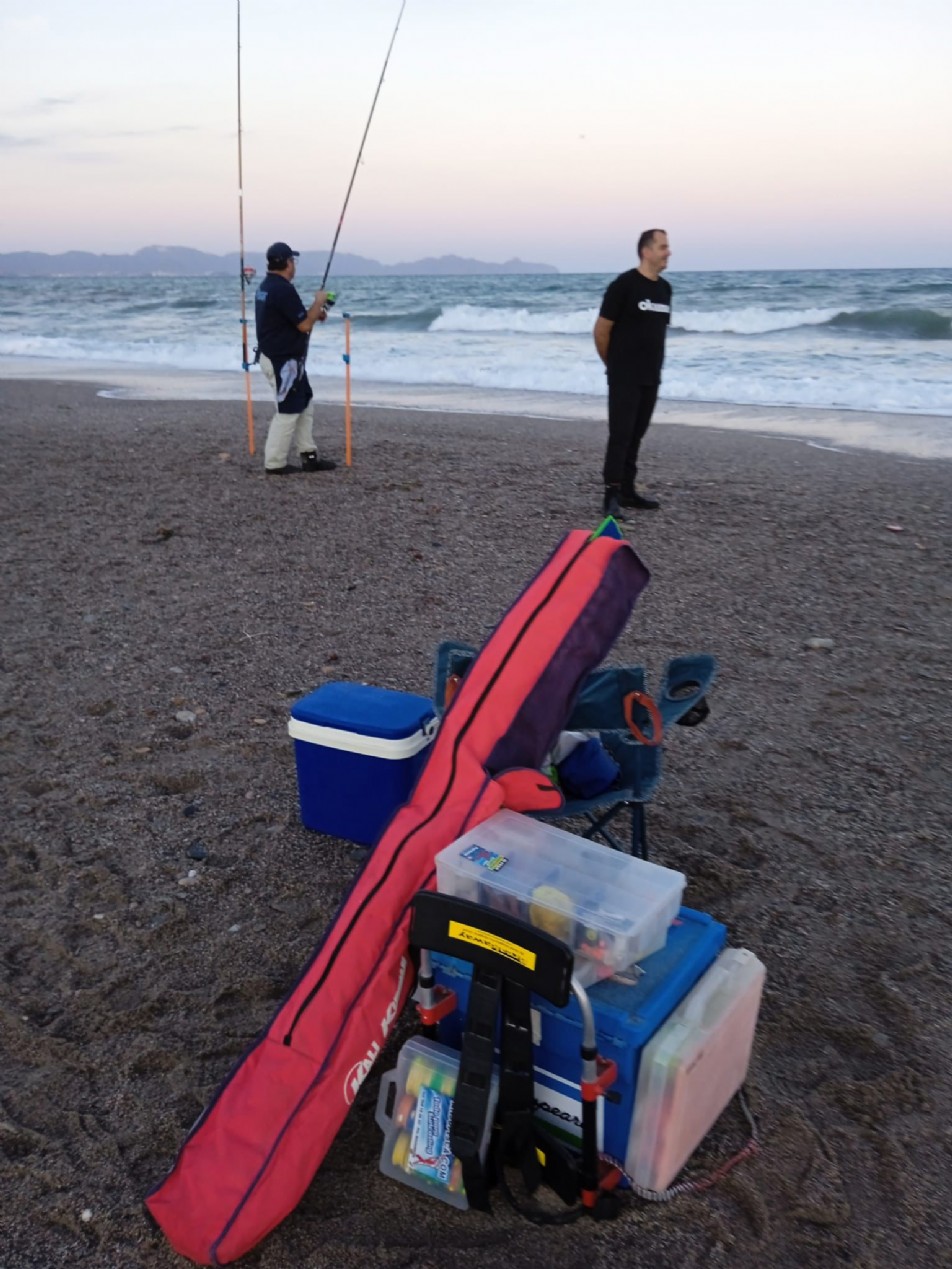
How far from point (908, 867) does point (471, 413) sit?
9.72 metres

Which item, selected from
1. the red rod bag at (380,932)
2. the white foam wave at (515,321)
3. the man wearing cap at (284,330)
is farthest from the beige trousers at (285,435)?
the white foam wave at (515,321)

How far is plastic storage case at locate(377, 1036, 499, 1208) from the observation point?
199cm

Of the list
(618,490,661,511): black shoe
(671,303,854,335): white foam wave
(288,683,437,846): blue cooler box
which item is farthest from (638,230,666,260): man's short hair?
(671,303,854,335): white foam wave

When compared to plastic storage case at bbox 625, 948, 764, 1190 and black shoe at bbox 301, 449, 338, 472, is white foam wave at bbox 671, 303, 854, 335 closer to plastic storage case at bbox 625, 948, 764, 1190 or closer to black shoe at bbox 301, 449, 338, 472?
black shoe at bbox 301, 449, 338, 472

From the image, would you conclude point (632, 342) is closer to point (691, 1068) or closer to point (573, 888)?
point (573, 888)

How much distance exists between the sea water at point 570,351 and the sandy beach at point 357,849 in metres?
5.08

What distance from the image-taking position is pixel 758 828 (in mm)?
3289

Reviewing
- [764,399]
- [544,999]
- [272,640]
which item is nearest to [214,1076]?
[544,999]

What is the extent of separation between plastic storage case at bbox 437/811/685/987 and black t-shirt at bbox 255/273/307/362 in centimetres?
583

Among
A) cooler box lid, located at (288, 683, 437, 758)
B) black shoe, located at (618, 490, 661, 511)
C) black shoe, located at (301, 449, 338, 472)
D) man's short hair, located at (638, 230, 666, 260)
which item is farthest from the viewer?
black shoe, located at (301, 449, 338, 472)

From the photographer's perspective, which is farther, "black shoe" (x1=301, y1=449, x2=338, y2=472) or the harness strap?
"black shoe" (x1=301, y1=449, x2=338, y2=472)

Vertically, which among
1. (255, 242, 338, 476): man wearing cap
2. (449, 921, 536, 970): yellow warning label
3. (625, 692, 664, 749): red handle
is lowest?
(449, 921, 536, 970): yellow warning label

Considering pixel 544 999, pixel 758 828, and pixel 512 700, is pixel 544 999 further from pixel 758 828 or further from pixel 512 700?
pixel 758 828

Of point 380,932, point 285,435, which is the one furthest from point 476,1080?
point 285,435
